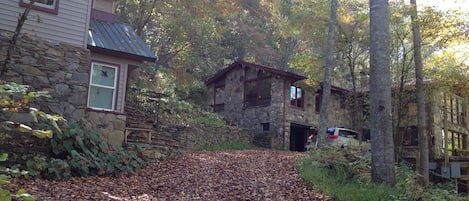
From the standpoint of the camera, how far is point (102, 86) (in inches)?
449

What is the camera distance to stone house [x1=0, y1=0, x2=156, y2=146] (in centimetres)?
920

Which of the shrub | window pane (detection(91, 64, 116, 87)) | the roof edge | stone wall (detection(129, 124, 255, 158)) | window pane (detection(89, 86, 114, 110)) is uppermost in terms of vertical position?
the roof edge

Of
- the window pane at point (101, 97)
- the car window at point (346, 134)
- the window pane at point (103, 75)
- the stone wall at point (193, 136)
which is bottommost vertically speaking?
the stone wall at point (193, 136)

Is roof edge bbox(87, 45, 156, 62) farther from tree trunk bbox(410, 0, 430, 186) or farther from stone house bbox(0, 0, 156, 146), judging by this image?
tree trunk bbox(410, 0, 430, 186)

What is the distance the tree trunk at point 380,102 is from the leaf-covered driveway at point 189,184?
160cm

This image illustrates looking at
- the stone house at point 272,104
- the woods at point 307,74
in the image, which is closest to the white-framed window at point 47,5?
the woods at point 307,74

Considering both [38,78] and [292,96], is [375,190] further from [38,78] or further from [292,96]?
[292,96]

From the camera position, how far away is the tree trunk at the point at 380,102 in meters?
8.03

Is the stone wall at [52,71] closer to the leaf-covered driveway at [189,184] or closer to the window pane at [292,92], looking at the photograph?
the leaf-covered driveway at [189,184]

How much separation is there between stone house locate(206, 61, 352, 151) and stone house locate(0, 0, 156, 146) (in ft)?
32.1

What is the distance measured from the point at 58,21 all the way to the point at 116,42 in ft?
8.31

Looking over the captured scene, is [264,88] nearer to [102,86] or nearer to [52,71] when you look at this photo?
[102,86]

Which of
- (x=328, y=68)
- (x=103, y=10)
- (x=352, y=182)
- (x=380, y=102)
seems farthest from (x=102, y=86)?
(x=328, y=68)

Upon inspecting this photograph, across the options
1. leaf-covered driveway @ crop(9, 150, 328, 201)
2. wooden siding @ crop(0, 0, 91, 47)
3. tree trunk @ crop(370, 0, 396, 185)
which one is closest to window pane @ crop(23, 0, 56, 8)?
wooden siding @ crop(0, 0, 91, 47)
